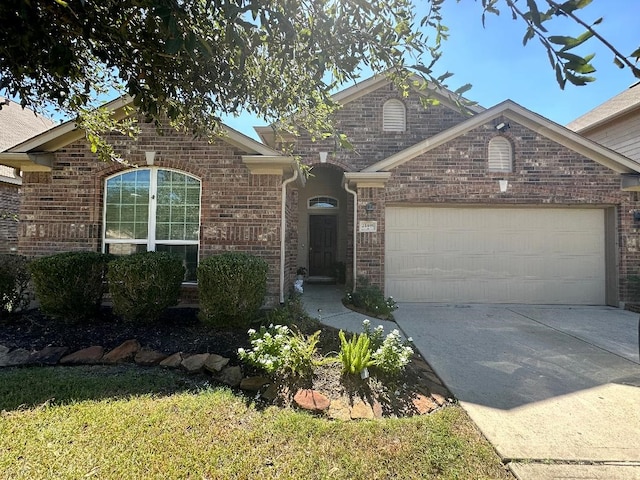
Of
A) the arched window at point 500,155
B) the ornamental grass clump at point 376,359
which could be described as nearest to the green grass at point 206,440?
the ornamental grass clump at point 376,359

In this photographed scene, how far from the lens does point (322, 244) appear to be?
1176 cm

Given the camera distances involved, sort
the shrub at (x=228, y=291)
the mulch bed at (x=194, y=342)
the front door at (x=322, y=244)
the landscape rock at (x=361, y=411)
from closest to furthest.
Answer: the landscape rock at (x=361, y=411), the mulch bed at (x=194, y=342), the shrub at (x=228, y=291), the front door at (x=322, y=244)

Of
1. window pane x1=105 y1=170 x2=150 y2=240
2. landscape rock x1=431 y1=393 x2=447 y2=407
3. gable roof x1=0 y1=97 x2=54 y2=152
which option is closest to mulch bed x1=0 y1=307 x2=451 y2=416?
landscape rock x1=431 y1=393 x2=447 y2=407

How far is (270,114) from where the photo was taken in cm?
391

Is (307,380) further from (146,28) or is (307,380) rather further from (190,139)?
(190,139)

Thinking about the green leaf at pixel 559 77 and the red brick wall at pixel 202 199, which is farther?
the red brick wall at pixel 202 199

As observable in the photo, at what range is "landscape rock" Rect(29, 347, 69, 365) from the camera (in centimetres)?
408

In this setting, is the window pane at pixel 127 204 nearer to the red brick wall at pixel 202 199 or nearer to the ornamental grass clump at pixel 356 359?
the red brick wall at pixel 202 199

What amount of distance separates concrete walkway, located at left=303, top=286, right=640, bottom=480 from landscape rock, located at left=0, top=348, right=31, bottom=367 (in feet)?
13.9

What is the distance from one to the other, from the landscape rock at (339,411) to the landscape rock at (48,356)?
139 inches

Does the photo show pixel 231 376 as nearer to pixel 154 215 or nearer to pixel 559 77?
pixel 559 77

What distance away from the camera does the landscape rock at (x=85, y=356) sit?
13.5 ft

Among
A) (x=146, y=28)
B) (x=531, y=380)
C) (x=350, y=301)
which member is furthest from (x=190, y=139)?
(x=531, y=380)

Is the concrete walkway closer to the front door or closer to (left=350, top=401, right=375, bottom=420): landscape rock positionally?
(left=350, top=401, right=375, bottom=420): landscape rock
